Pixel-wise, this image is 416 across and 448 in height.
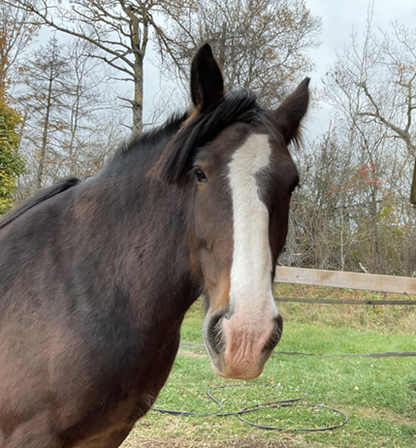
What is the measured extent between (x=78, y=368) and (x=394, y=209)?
13.4m

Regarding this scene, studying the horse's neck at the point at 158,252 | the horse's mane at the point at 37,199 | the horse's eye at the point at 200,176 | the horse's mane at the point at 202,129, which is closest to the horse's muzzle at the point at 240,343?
the horse's neck at the point at 158,252

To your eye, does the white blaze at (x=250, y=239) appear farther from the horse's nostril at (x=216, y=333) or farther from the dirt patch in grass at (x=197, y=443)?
the dirt patch in grass at (x=197, y=443)

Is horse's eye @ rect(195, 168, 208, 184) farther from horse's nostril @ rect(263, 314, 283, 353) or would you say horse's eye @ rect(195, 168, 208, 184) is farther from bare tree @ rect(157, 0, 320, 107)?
bare tree @ rect(157, 0, 320, 107)

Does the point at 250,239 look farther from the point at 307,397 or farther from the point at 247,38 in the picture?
the point at 247,38

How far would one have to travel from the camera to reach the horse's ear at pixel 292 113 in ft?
6.64

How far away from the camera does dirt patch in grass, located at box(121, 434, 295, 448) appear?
368 cm

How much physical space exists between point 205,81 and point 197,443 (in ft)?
10.9

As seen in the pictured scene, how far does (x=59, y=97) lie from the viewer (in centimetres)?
1510

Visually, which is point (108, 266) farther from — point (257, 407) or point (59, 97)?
point (59, 97)

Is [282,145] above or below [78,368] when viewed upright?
above

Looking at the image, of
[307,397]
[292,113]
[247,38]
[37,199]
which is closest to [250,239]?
[292,113]

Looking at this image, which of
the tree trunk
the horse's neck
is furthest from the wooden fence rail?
the tree trunk

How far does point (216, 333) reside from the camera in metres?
1.43

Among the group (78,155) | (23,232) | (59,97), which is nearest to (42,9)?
(78,155)
